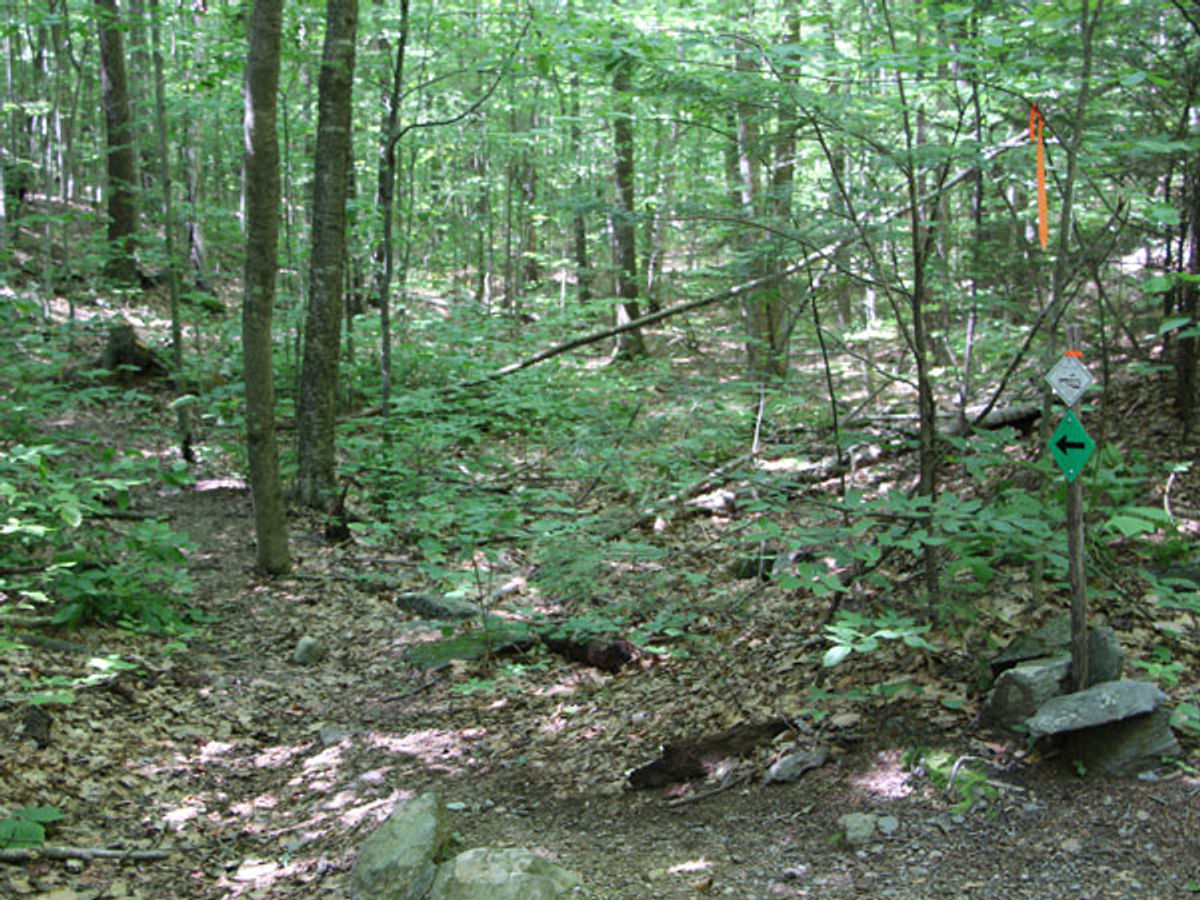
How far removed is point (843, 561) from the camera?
12.0ft

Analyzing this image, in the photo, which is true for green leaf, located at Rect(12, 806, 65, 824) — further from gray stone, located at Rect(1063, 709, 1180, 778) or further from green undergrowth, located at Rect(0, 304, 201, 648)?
gray stone, located at Rect(1063, 709, 1180, 778)

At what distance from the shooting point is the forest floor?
3154mm

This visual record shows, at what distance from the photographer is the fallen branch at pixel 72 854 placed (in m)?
3.36

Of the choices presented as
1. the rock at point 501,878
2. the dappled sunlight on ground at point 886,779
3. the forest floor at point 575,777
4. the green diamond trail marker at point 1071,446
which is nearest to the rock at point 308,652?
the forest floor at point 575,777

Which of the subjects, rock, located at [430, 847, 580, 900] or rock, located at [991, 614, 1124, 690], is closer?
rock, located at [430, 847, 580, 900]

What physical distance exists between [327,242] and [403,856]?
6335 mm

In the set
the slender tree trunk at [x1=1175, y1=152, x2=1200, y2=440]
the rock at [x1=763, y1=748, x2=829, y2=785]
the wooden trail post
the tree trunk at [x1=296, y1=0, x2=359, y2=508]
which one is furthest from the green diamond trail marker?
the tree trunk at [x1=296, y1=0, x2=359, y2=508]

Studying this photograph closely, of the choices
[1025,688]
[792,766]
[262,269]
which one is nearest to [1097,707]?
[1025,688]

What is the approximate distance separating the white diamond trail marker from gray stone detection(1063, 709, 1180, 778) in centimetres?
129

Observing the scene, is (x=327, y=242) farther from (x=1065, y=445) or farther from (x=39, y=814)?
(x=1065, y=445)

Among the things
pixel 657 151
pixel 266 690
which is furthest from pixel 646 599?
pixel 657 151

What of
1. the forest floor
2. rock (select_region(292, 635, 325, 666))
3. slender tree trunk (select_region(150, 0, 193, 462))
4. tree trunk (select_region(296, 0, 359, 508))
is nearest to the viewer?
the forest floor

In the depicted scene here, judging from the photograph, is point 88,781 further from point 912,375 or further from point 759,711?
point 912,375

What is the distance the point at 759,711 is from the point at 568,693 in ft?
4.62
